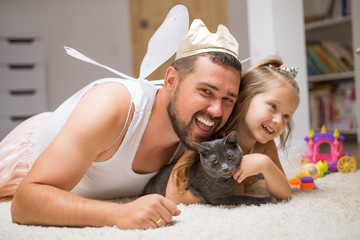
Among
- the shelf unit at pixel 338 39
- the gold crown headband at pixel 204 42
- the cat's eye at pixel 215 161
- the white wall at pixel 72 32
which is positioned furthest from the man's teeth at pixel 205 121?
the white wall at pixel 72 32

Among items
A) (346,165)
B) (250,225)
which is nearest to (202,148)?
(250,225)

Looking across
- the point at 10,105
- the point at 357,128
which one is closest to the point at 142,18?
the point at 10,105

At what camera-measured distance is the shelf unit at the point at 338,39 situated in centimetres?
346

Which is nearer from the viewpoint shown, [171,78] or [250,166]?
[250,166]

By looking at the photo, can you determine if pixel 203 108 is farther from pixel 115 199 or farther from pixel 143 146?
pixel 115 199

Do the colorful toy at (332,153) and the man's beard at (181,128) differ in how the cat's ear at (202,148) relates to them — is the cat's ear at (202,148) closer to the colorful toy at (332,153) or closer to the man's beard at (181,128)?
the man's beard at (181,128)

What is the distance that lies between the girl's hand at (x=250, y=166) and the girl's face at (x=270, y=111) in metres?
0.11

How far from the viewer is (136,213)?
Result: 3.22 feet

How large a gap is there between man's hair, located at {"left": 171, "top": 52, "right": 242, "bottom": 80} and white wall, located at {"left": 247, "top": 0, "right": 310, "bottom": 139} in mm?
1494

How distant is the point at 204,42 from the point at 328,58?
290 cm

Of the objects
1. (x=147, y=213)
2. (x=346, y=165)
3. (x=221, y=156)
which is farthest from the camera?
(x=346, y=165)

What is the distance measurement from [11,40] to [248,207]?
3.45 metres

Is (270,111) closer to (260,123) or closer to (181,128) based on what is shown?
(260,123)

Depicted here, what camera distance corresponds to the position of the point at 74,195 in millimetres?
1023
